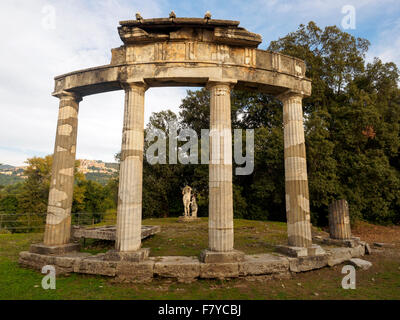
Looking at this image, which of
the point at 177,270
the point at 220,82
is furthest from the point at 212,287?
the point at 220,82

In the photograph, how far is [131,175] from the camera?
26.3ft

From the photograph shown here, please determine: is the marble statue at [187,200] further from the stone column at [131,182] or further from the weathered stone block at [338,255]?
the weathered stone block at [338,255]

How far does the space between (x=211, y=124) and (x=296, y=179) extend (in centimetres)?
404

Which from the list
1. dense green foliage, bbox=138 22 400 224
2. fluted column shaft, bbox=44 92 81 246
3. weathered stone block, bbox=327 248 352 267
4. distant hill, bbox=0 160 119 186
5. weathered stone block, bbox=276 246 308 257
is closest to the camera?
weathered stone block, bbox=276 246 308 257

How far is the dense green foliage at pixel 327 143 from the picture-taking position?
17.9 meters

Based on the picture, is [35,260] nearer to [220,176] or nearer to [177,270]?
[177,270]

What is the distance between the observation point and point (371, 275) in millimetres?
7883

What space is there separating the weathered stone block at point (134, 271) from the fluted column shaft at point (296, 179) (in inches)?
211

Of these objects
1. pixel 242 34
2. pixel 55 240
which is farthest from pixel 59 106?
pixel 242 34

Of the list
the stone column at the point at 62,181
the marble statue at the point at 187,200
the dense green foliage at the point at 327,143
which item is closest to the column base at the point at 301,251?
the stone column at the point at 62,181

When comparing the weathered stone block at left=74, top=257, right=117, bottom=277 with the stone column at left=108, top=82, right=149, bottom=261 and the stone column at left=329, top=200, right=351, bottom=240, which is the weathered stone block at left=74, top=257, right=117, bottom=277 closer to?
the stone column at left=108, top=82, right=149, bottom=261

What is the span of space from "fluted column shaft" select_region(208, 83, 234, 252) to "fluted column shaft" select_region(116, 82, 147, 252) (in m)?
2.56

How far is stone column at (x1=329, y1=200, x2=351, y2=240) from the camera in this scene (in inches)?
426
